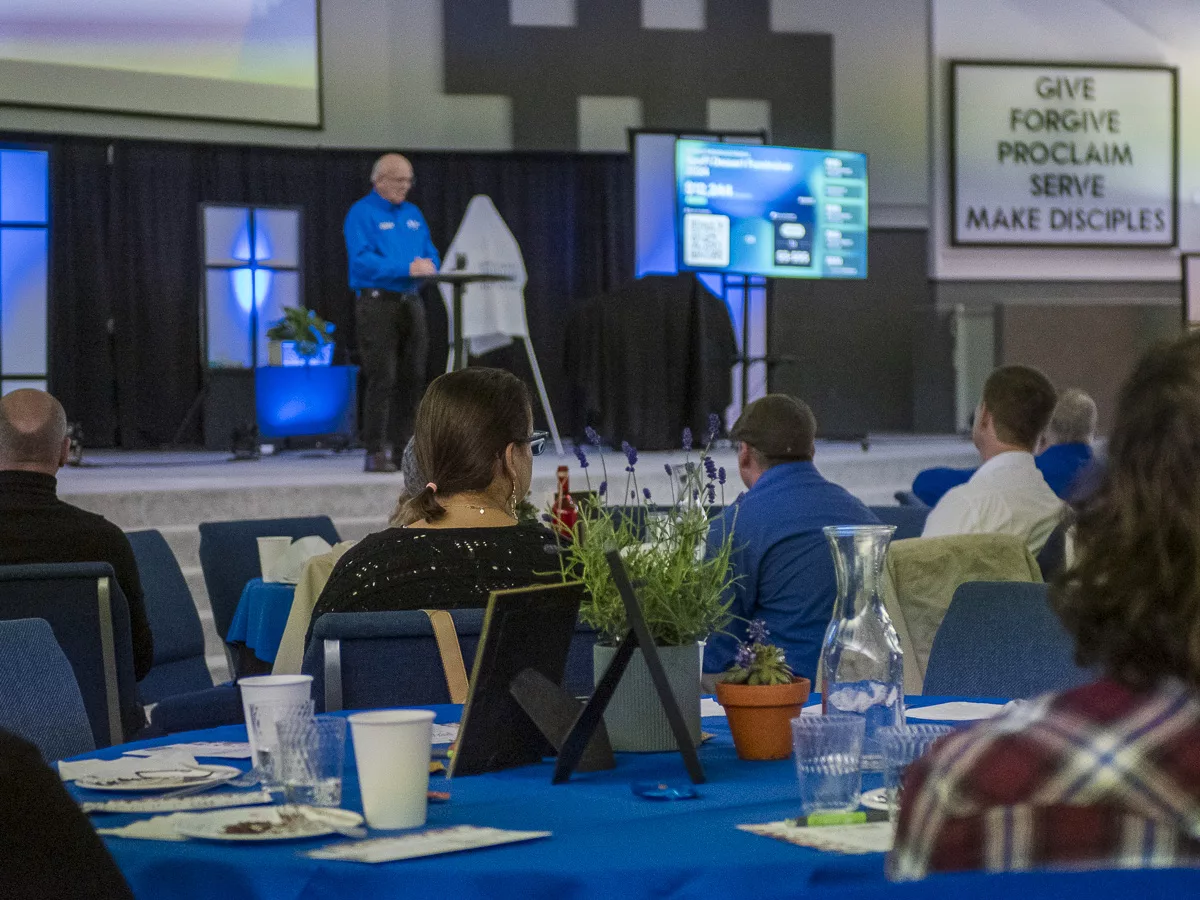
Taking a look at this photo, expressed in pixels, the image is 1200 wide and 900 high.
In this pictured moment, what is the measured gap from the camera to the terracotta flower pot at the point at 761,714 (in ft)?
5.56

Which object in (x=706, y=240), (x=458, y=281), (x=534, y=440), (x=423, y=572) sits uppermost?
(x=706, y=240)

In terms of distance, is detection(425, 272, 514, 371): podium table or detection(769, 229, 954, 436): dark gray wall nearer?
detection(425, 272, 514, 371): podium table

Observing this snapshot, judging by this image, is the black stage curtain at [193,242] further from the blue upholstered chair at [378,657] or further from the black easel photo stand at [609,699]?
the black easel photo stand at [609,699]

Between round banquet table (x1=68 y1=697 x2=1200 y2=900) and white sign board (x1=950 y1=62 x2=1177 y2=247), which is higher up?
white sign board (x1=950 y1=62 x2=1177 y2=247)

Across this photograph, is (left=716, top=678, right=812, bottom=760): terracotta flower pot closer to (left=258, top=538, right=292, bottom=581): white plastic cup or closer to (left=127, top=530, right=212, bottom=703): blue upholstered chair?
(left=258, top=538, right=292, bottom=581): white plastic cup

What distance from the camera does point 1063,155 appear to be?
12.1 m

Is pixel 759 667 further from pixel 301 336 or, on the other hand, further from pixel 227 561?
pixel 301 336

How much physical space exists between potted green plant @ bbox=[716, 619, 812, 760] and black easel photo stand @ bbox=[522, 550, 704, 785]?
0.11 meters

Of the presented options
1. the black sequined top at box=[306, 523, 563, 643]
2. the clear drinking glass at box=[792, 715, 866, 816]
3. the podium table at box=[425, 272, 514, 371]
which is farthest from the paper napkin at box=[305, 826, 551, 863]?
the podium table at box=[425, 272, 514, 371]

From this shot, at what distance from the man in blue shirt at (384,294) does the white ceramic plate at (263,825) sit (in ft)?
21.0

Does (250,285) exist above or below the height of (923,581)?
above

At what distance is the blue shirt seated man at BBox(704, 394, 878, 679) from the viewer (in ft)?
10.5

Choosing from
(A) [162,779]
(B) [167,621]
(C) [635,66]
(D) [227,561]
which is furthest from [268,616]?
(C) [635,66]

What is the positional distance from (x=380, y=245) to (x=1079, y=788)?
7.26 m
